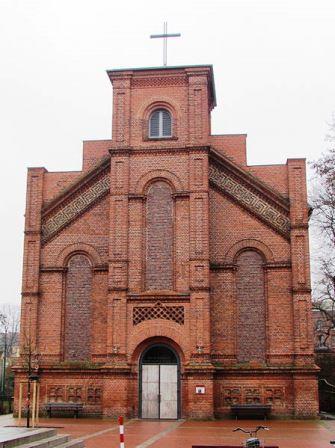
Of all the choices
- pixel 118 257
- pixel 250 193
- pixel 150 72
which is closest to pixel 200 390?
pixel 118 257

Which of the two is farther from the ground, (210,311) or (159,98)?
(159,98)

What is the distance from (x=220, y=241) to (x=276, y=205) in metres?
3.06

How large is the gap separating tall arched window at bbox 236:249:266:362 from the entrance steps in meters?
12.6

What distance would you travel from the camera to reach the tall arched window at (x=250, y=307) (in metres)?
31.1

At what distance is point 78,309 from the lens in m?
32.2

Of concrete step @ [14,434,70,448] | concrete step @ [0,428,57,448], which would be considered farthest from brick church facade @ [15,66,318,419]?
concrete step @ [0,428,57,448]

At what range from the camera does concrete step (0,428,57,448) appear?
632 inches

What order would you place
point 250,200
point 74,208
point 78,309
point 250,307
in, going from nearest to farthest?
1. point 250,307
2. point 78,309
3. point 250,200
4. point 74,208

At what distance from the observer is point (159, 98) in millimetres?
32844

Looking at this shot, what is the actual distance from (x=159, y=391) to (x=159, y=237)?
265 inches

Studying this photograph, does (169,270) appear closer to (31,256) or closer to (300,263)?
(300,263)

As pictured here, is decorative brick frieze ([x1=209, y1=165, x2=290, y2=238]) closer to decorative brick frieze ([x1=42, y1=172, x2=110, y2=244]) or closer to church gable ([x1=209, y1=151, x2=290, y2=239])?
church gable ([x1=209, y1=151, x2=290, y2=239])

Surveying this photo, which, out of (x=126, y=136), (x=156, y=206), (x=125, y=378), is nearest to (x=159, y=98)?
(x=126, y=136)

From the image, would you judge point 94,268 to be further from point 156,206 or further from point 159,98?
point 159,98
